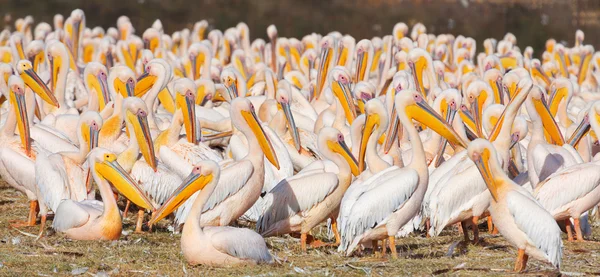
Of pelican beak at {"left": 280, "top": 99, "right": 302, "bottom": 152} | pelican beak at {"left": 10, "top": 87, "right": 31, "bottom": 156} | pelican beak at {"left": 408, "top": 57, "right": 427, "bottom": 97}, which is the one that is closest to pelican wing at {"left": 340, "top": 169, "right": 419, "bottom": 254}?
pelican beak at {"left": 280, "top": 99, "right": 302, "bottom": 152}

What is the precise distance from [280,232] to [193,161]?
124 cm

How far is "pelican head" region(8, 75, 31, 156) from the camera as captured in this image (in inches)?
311

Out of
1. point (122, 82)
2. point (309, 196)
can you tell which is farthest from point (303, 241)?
point (122, 82)

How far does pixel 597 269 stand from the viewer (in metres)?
6.01

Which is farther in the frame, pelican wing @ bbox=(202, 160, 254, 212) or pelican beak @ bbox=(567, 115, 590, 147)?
pelican beak @ bbox=(567, 115, 590, 147)

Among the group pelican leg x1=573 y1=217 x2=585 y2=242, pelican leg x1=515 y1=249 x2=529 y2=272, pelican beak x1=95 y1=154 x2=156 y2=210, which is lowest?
pelican leg x1=515 y1=249 x2=529 y2=272

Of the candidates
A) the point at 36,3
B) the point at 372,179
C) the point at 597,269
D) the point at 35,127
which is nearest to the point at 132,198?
the point at 372,179

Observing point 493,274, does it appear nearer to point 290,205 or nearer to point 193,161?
point 290,205

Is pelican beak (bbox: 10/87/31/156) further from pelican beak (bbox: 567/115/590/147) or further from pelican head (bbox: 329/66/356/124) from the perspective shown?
pelican beak (bbox: 567/115/590/147)

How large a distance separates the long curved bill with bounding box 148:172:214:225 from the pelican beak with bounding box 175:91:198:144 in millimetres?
2051

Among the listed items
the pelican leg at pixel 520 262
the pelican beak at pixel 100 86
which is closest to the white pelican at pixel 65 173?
the pelican beak at pixel 100 86

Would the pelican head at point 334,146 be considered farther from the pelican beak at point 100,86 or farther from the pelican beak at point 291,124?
the pelican beak at point 100,86

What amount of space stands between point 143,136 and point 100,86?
2.44m

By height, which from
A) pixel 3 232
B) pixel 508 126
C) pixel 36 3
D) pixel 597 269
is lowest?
pixel 597 269
